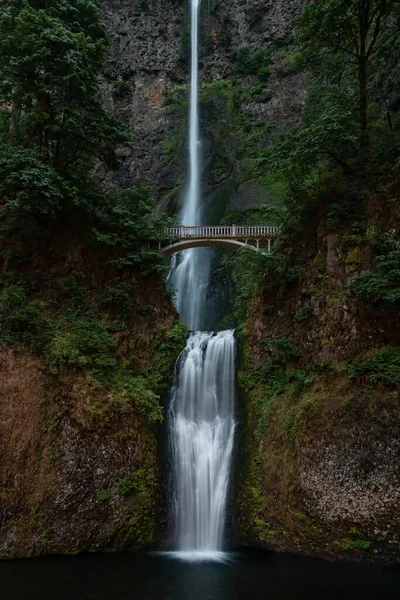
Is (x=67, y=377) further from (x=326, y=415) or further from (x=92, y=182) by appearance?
(x=92, y=182)

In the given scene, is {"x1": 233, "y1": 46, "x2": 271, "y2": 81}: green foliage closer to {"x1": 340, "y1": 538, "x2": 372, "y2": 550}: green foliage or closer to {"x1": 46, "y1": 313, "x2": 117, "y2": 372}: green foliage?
{"x1": 46, "y1": 313, "x2": 117, "y2": 372}: green foliage

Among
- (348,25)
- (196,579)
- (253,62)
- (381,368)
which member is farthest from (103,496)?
(253,62)

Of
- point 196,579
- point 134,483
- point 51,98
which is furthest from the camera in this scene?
point 51,98

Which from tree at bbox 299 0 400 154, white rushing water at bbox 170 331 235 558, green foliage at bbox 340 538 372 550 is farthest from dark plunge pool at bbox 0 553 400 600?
tree at bbox 299 0 400 154

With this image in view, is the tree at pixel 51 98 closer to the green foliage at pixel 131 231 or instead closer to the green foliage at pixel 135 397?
the green foliage at pixel 131 231

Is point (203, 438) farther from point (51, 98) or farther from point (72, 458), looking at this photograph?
point (51, 98)

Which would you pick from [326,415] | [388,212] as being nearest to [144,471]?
[326,415]
